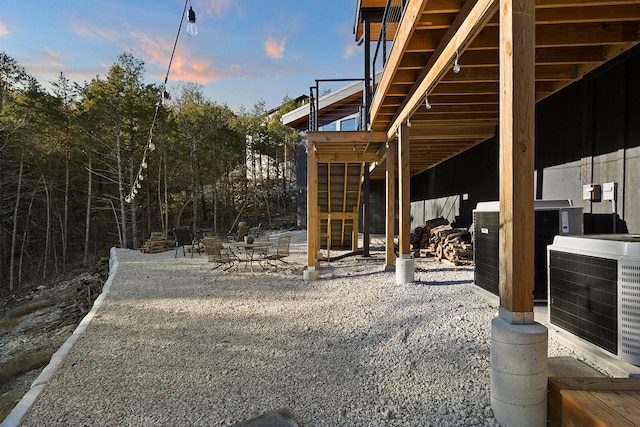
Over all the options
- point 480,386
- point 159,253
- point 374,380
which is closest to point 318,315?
point 374,380

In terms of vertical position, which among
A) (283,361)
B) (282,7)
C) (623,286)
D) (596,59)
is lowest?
(283,361)

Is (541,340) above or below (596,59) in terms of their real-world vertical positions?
below

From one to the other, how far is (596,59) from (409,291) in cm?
351

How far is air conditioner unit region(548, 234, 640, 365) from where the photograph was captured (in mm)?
2033

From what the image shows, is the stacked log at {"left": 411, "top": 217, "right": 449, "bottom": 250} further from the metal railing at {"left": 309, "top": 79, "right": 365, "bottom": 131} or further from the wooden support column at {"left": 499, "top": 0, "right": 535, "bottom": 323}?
the wooden support column at {"left": 499, "top": 0, "right": 535, "bottom": 323}

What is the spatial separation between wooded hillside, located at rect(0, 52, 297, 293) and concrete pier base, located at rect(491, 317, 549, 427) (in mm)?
10882

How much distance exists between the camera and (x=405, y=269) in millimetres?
5426

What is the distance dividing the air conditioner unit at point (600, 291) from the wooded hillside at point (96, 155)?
10.7m

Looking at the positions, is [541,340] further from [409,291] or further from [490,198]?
[490,198]

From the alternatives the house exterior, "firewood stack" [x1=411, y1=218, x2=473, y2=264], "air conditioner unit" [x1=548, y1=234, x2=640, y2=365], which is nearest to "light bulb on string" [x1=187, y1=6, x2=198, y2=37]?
the house exterior

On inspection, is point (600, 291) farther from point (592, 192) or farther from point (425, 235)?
point (425, 235)

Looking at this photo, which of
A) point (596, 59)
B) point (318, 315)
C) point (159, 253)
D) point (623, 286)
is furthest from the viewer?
point (159, 253)

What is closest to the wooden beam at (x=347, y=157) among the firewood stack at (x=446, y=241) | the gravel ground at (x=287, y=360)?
the firewood stack at (x=446, y=241)

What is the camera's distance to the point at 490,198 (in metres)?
6.83
